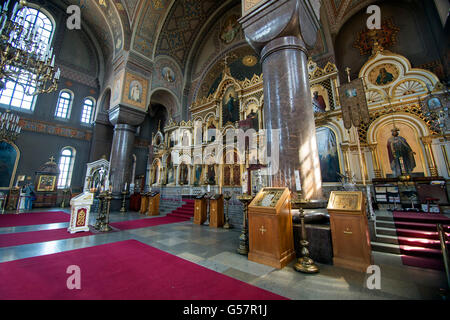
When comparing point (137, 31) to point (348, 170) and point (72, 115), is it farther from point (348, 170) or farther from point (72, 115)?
point (348, 170)

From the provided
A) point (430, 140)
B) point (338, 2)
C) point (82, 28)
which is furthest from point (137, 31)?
point (430, 140)

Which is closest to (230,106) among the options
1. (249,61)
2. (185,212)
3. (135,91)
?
(249,61)

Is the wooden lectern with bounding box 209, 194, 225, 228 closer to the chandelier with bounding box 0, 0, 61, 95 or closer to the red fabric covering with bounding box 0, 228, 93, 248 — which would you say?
the red fabric covering with bounding box 0, 228, 93, 248

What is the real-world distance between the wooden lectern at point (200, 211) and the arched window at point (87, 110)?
12.3 meters

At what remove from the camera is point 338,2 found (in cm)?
Answer: 923

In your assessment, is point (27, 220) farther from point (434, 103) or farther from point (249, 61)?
point (434, 103)

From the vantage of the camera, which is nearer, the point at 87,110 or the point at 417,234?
the point at 417,234

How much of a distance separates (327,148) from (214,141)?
6.25 meters

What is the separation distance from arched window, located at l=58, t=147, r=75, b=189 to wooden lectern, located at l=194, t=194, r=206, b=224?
1086cm

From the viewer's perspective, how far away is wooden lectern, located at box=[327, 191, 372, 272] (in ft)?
7.59

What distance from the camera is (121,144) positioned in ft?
32.2

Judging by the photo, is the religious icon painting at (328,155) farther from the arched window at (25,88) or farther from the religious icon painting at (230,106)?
the arched window at (25,88)

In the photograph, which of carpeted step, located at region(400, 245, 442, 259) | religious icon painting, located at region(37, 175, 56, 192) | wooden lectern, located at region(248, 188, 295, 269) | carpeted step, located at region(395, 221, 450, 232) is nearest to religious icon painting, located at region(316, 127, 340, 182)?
carpeted step, located at region(395, 221, 450, 232)

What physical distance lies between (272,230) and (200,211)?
3.63m
